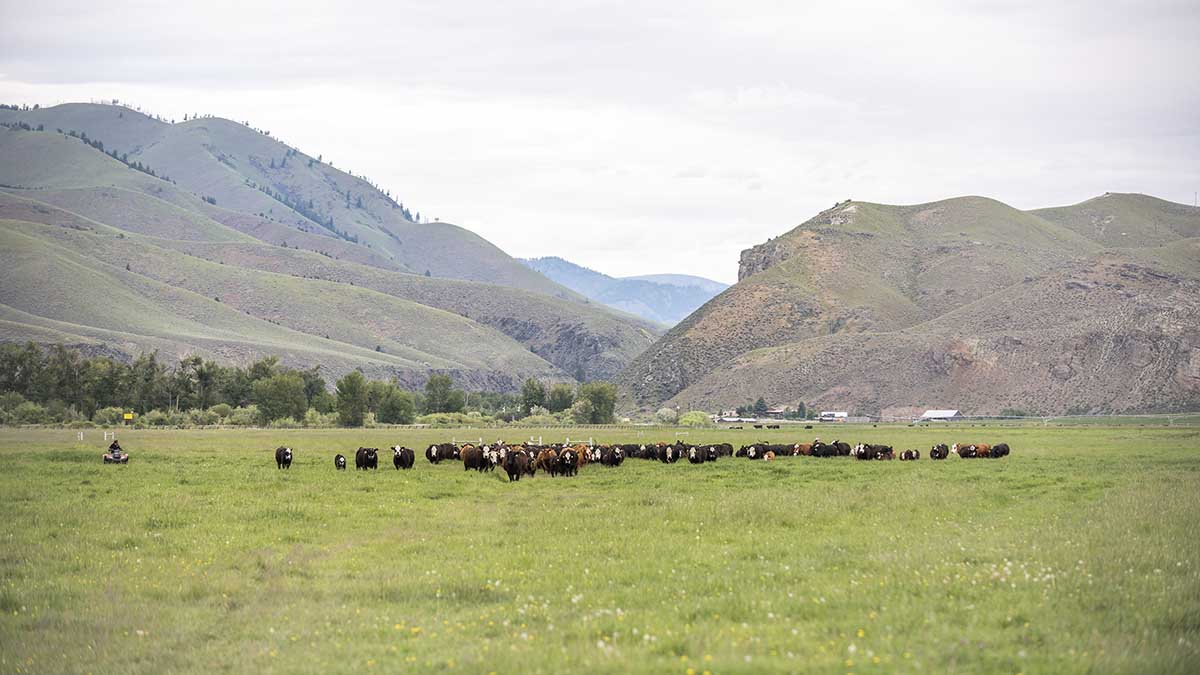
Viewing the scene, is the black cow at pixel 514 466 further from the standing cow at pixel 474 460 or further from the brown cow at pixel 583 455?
the brown cow at pixel 583 455

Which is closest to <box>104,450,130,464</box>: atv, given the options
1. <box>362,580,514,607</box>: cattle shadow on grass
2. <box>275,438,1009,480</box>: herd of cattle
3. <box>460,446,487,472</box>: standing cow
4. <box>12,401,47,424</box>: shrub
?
<box>275,438,1009,480</box>: herd of cattle

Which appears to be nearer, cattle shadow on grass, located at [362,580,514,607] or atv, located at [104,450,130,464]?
cattle shadow on grass, located at [362,580,514,607]

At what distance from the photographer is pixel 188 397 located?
122562 millimetres

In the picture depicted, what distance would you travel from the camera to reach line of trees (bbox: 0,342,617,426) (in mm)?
110938

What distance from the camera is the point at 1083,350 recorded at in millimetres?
154750

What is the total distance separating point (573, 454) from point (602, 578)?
2499cm

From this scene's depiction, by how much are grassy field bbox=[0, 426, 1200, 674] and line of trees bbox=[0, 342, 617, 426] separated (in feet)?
272

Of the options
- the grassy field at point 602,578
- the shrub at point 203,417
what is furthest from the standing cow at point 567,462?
the shrub at point 203,417

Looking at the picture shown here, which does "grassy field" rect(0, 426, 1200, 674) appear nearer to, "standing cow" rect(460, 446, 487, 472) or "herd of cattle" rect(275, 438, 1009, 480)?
"herd of cattle" rect(275, 438, 1009, 480)

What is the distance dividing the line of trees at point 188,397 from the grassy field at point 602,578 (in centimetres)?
8295

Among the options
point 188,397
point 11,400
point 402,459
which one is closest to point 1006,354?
point 188,397

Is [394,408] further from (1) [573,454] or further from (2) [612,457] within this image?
(1) [573,454]

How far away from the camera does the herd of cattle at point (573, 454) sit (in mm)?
42469

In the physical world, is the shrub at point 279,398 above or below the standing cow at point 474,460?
above
